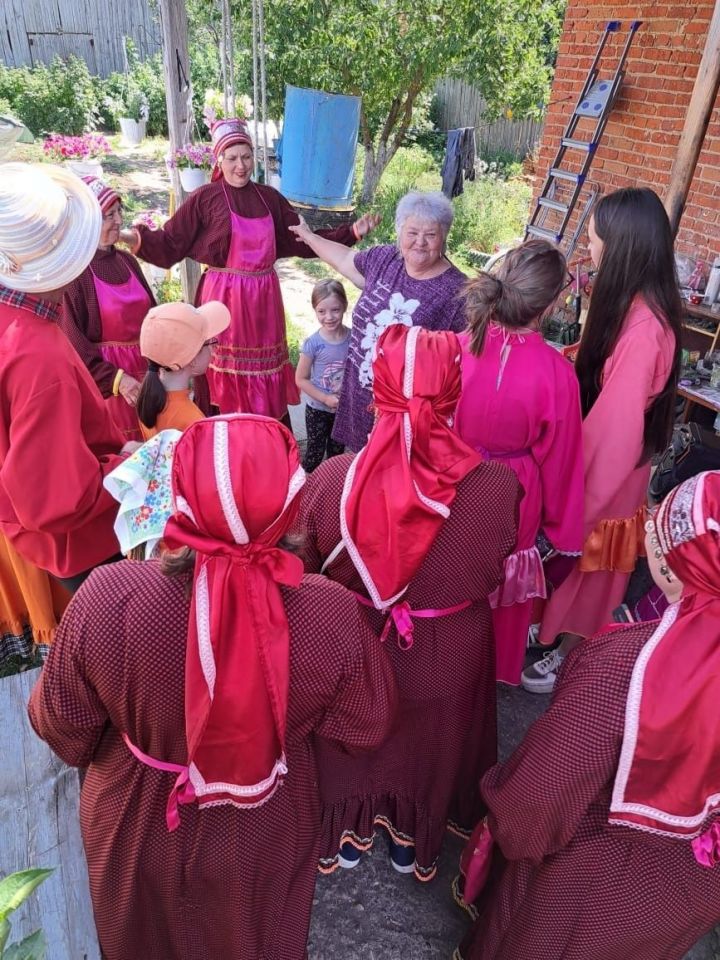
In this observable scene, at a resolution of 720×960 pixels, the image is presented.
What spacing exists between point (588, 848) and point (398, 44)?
1039cm

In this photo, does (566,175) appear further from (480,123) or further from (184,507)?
(480,123)

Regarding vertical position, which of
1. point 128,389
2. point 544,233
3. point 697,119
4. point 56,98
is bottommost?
point 544,233

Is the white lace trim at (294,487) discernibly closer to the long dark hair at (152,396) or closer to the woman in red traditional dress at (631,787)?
the woman in red traditional dress at (631,787)

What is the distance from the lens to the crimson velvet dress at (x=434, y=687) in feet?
5.83

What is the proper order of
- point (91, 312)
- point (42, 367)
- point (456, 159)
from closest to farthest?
point (42, 367) < point (91, 312) < point (456, 159)

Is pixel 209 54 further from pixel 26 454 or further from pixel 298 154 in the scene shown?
pixel 26 454

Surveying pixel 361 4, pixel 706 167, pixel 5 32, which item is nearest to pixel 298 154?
pixel 361 4

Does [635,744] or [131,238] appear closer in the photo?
[635,744]

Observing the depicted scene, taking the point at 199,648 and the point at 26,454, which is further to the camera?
the point at 26,454

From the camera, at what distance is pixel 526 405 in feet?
7.33

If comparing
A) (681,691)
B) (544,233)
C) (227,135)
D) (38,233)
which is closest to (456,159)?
(544,233)

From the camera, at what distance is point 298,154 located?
9078 millimetres

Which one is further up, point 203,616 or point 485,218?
point 203,616

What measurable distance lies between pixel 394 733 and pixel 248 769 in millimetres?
744
